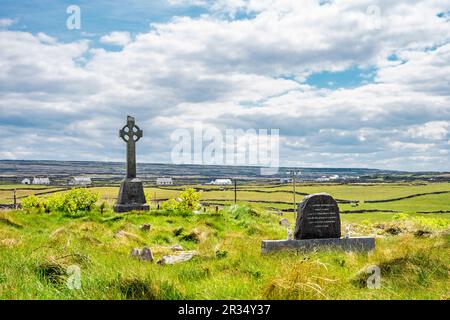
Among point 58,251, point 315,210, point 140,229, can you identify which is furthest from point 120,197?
point 58,251

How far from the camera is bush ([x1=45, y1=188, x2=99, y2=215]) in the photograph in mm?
22672

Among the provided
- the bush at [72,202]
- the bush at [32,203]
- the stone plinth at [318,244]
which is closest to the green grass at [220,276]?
the stone plinth at [318,244]

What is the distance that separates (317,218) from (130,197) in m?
13.6

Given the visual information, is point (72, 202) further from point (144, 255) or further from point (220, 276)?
point (220, 276)

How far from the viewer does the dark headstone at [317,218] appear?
44.5 ft

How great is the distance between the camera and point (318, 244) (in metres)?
13.4

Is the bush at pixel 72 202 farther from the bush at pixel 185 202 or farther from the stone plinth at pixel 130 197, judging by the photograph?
the bush at pixel 185 202

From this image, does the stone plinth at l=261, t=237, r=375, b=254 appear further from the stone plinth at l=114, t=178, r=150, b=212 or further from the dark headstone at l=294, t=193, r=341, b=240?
the stone plinth at l=114, t=178, r=150, b=212

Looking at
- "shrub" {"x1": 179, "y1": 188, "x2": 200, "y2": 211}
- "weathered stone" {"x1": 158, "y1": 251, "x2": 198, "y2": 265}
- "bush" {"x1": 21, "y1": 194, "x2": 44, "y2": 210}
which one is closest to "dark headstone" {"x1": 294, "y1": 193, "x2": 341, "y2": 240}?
"weathered stone" {"x1": 158, "y1": 251, "x2": 198, "y2": 265}

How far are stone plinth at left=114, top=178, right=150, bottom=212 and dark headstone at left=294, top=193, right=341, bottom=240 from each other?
1287 centimetres

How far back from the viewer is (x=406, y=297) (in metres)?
6.22

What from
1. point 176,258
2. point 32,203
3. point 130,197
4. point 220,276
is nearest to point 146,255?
point 176,258
